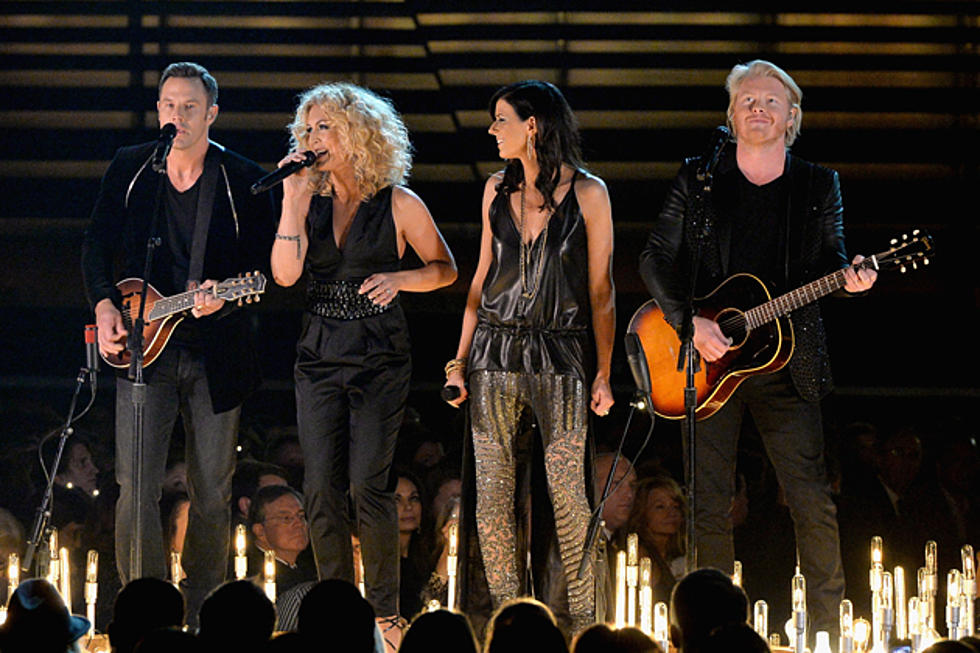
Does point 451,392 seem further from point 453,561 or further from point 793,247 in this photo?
point 793,247

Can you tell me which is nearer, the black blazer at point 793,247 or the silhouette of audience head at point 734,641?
the silhouette of audience head at point 734,641

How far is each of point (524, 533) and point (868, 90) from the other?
4.41 meters

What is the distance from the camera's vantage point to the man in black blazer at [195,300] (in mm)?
4125

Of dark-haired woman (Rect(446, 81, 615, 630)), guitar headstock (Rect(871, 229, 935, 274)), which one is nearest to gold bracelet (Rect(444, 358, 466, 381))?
dark-haired woman (Rect(446, 81, 615, 630))

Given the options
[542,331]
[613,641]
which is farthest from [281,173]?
[613,641]

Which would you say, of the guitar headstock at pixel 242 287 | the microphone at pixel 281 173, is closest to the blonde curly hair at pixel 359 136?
the microphone at pixel 281 173

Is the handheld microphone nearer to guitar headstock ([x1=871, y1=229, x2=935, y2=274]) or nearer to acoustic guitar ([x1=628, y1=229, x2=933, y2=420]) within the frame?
acoustic guitar ([x1=628, y1=229, x2=933, y2=420])

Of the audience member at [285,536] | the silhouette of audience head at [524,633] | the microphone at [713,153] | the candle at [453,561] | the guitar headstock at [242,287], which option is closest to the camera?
the silhouette of audience head at [524,633]

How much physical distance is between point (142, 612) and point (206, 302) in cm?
172

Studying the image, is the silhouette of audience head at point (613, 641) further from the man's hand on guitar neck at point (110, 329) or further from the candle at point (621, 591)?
the man's hand on guitar neck at point (110, 329)

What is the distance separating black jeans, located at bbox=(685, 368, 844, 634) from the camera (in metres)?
3.95

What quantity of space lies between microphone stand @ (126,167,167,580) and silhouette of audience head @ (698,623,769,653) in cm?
208

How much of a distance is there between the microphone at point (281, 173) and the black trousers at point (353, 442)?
50cm

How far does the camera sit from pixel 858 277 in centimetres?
384
